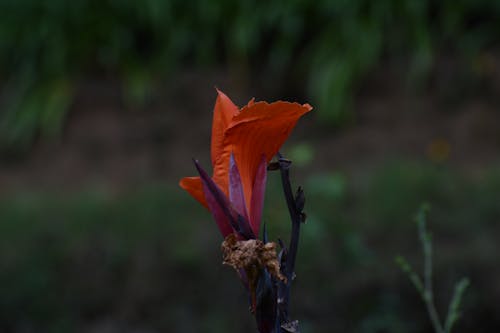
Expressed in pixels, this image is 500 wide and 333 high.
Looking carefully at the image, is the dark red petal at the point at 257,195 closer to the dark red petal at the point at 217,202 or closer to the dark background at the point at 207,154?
the dark red petal at the point at 217,202

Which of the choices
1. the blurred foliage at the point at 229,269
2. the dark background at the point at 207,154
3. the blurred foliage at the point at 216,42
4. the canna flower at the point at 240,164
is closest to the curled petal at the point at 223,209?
the canna flower at the point at 240,164

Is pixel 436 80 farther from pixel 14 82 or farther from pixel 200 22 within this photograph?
pixel 14 82

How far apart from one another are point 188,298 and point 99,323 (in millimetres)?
382

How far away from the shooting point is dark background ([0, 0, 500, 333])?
10.1 ft

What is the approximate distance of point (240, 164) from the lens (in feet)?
3.07

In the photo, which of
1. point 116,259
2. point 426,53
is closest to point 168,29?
point 426,53

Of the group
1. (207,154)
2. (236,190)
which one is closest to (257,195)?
(236,190)

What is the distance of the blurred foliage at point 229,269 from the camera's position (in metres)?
2.95

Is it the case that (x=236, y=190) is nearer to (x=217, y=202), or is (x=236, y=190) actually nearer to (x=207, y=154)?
(x=217, y=202)

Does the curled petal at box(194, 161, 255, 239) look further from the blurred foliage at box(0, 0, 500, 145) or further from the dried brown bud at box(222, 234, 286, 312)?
the blurred foliage at box(0, 0, 500, 145)

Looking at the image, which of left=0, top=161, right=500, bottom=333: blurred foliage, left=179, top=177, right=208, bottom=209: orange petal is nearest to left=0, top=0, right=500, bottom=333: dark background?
left=0, top=161, right=500, bottom=333: blurred foliage

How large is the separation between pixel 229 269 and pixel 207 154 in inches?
49.7

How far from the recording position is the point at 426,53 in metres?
4.17

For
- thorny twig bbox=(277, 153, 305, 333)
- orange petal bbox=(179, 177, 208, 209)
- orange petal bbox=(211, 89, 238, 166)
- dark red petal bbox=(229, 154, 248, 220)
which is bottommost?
thorny twig bbox=(277, 153, 305, 333)
